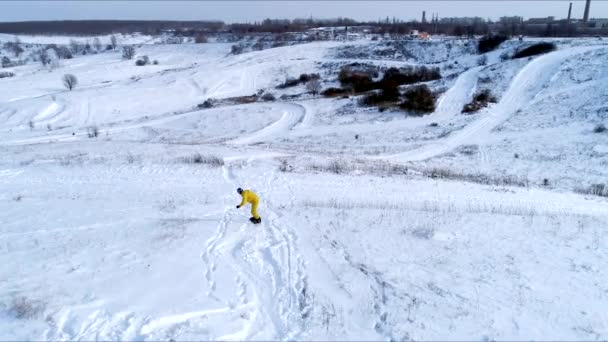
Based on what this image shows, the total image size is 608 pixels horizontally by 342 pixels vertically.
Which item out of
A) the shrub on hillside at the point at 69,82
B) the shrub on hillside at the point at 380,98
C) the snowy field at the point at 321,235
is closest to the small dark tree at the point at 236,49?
the shrub on hillside at the point at 69,82

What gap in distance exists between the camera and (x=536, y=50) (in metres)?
46.8

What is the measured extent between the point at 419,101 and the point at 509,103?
667 cm

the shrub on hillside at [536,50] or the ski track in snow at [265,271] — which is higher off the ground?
the shrub on hillside at [536,50]

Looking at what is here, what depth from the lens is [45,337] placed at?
22.1 feet

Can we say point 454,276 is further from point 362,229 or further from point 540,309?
point 362,229

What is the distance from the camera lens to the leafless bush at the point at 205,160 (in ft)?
60.6

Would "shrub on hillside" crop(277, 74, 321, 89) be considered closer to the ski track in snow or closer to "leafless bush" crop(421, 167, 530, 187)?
"leafless bush" crop(421, 167, 530, 187)

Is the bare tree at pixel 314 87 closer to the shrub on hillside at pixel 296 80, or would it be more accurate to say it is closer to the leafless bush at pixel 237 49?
the shrub on hillside at pixel 296 80

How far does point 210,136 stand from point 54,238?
19830 millimetres

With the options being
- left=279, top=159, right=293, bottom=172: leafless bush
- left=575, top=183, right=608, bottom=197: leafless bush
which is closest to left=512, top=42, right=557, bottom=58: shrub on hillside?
left=575, top=183, right=608, bottom=197: leafless bush

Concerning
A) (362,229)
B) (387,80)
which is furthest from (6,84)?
(362,229)

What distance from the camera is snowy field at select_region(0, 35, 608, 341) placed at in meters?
7.32

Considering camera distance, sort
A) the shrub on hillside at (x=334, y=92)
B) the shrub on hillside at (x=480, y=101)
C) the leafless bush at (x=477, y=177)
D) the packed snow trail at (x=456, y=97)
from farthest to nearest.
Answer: the shrub on hillside at (x=334, y=92), the packed snow trail at (x=456, y=97), the shrub on hillside at (x=480, y=101), the leafless bush at (x=477, y=177)

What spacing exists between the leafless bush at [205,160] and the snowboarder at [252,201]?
7.25 metres
